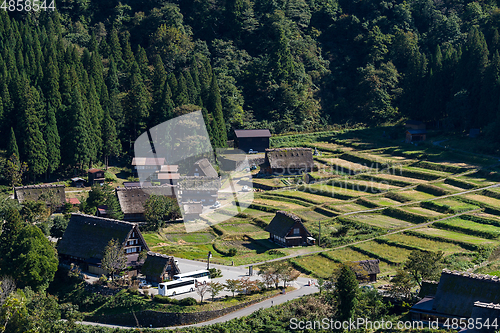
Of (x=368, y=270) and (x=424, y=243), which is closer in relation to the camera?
(x=368, y=270)

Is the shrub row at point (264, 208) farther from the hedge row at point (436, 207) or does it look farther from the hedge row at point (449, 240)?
the hedge row at point (436, 207)

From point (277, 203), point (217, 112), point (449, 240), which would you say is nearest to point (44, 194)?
point (277, 203)

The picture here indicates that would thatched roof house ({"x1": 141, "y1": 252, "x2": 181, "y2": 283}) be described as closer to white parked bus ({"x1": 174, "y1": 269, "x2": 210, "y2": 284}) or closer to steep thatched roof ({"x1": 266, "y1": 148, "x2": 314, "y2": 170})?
white parked bus ({"x1": 174, "y1": 269, "x2": 210, "y2": 284})

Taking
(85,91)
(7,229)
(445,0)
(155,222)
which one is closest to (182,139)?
(85,91)

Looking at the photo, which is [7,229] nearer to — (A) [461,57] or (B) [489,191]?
(B) [489,191]

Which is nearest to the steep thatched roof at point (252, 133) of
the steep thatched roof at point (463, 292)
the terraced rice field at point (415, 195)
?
the terraced rice field at point (415, 195)

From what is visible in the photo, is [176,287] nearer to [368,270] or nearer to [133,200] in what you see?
[368,270]

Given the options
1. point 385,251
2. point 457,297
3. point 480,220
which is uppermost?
point 480,220
